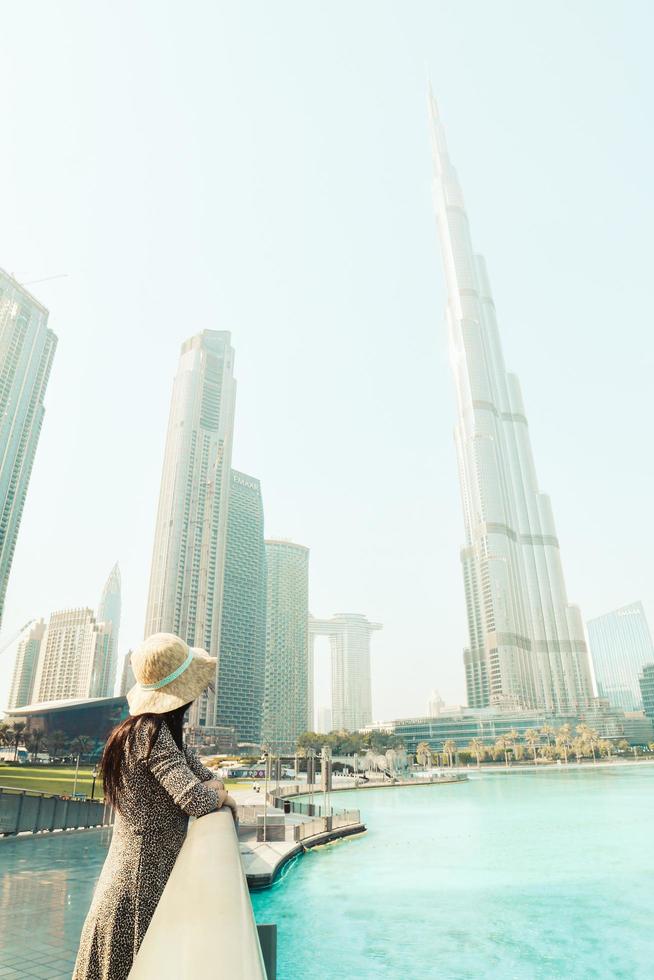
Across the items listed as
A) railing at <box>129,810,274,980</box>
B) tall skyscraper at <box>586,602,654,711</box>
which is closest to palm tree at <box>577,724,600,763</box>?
tall skyscraper at <box>586,602,654,711</box>

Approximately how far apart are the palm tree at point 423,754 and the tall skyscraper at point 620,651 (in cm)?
7596

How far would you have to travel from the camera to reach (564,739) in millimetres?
115500

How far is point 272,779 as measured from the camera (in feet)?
258

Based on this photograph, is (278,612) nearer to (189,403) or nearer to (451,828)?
(189,403)

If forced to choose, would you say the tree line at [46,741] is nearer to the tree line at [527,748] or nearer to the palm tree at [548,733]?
the tree line at [527,748]

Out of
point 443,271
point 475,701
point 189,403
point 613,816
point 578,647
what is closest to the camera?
point 613,816

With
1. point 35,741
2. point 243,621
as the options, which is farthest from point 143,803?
point 243,621

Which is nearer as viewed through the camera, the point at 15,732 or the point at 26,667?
the point at 15,732

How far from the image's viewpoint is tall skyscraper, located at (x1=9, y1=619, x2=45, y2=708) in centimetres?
11188

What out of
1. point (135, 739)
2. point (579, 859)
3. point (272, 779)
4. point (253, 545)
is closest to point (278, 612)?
point (253, 545)

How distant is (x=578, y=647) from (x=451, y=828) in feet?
435

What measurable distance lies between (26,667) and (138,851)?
13284 centimetres

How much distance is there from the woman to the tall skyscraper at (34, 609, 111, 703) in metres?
118

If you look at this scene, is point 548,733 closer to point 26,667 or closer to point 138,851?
point 26,667
